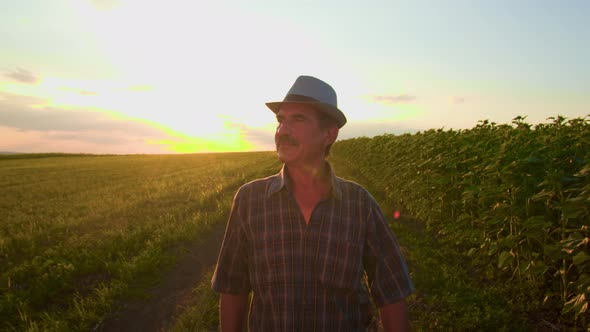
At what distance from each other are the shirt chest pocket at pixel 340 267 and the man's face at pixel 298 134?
0.60 meters

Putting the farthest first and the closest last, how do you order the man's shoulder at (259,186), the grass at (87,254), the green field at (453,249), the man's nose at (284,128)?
the grass at (87,254) < the green field at (453,249) < the man's shoulder at (259,186) < the man's nose at (284,128)

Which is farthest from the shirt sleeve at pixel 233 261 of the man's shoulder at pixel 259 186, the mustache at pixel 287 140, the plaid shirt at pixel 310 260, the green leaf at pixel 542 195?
the green leaf at pixel 542 195

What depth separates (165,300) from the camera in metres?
6.61

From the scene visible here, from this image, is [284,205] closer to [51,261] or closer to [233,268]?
[233,268]

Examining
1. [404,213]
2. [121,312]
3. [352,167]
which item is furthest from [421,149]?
[352,167]

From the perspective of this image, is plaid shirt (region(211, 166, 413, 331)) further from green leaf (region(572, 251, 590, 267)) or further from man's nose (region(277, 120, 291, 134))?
green leaf (region(572, 251, 590, 267))

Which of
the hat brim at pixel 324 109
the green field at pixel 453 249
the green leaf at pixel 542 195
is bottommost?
the green field at pixel 453 249

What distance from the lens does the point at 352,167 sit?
28.1m

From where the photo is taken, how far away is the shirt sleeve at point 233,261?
279 centimetres

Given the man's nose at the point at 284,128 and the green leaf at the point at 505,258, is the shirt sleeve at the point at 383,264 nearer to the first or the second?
the man's nose at the point at 284,128

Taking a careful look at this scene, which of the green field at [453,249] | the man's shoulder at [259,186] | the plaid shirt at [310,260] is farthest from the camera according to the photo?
the green field at [453,249]

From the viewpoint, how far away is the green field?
203 inches

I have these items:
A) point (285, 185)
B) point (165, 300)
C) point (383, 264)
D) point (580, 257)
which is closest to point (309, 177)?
point (285, 185)

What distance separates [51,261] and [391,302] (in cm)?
736
